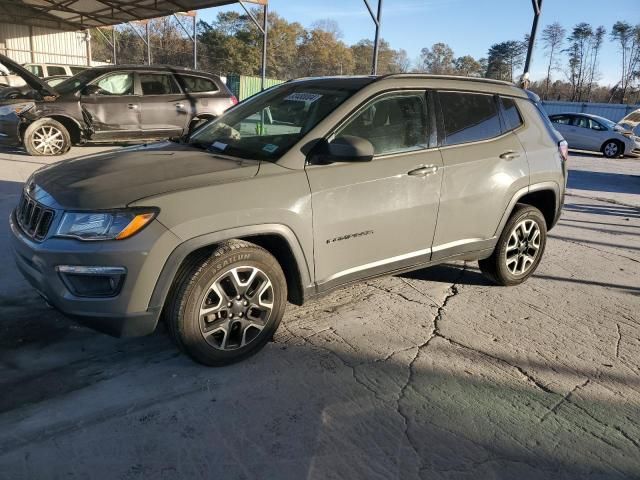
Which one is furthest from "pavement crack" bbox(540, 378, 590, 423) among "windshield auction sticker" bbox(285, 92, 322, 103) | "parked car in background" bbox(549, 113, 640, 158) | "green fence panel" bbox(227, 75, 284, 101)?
"green fence panel" bbox(227, 75, 284, 101)

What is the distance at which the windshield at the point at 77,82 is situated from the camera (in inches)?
400

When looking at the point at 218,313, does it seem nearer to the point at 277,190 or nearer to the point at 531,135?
the point at 277,190

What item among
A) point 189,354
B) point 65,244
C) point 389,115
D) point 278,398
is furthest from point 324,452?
point 389,115

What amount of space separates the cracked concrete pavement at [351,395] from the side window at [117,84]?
6.80 meters

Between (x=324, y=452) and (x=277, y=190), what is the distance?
1.49 meters

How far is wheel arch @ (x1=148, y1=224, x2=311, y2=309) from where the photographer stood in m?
2.85

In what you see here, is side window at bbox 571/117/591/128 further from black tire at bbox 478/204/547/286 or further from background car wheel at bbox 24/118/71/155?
background car wheel at bbox 24/118/71/155

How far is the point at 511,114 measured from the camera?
455cm

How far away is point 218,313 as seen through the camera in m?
3.13

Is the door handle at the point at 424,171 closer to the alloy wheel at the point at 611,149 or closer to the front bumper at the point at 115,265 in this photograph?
the front bumper at the point at 115,265

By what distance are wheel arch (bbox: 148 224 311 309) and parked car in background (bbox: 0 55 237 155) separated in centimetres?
812

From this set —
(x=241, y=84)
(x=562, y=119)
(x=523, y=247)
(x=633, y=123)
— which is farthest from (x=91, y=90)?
(x=633, y=123)

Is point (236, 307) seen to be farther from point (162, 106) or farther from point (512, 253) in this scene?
point (162, 106)

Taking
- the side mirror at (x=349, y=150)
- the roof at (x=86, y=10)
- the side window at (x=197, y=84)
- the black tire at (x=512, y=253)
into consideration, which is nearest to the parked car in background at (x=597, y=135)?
the roof at (x=86, y=10)
